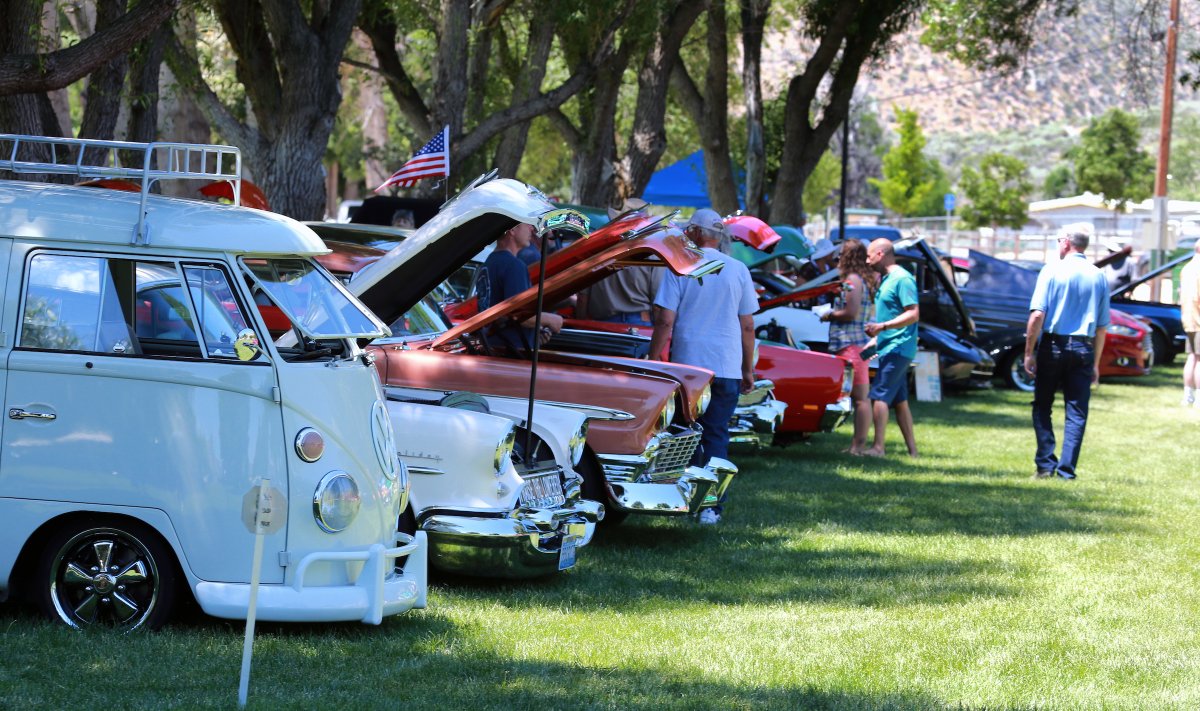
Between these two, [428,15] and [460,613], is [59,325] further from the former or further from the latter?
[428,15]

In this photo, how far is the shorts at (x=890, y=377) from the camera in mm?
12797

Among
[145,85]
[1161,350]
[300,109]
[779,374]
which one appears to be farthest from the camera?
[1161,350]

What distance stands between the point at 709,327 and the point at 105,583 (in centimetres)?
469

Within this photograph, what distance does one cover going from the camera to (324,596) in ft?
20.2

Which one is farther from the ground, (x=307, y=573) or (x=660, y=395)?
(x=660, y=395)

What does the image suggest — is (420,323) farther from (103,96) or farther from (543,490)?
(103,96)

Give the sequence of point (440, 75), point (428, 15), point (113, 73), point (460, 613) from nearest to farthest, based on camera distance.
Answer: point (460, 613) → point (113, 73) → point (440, 75) → point (428, 15)

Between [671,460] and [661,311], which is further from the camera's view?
[661,311]

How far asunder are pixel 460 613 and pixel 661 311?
3324 millimetres

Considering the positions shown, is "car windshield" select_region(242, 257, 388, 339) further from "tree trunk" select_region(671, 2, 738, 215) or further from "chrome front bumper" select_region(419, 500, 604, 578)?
"tree trunk" select_region(671, 2, 738, 215)

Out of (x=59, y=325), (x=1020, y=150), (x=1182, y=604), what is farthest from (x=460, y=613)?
(x=1020, y=150)

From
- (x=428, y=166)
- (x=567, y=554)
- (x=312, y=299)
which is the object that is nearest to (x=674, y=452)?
(x=567, y=554)

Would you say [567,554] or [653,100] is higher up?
[653,100]

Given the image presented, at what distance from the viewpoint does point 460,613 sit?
7.06 metres
